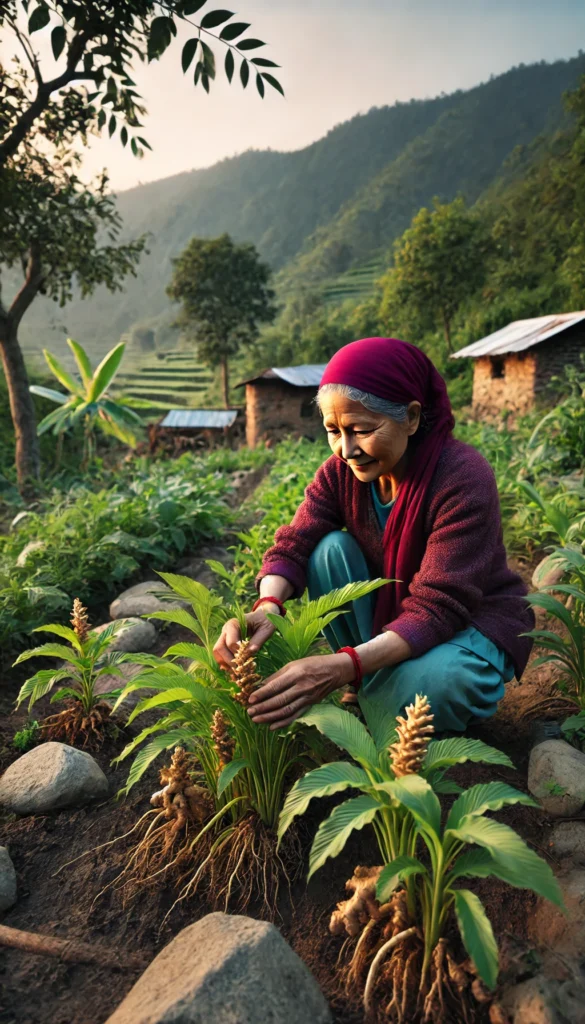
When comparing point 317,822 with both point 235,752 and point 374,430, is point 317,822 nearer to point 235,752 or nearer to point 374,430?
point 235,752

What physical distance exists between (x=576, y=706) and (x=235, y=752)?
4.25 feet

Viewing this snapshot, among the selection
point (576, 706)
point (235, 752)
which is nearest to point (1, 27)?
point (235, 752)

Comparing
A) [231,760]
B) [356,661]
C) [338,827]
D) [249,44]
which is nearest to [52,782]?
[231,760]

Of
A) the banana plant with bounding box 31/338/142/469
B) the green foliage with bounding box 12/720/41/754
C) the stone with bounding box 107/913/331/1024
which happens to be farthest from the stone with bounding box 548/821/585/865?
the banana plant with bounding box 31/338/142/469

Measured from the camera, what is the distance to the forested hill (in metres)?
68.9

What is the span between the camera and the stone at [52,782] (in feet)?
6.42

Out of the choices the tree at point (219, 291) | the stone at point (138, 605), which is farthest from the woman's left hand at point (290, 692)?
the tree at point (219, 291)

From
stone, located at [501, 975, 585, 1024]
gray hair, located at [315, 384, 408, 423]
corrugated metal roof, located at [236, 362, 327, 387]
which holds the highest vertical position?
corrugated metal roof, located at [236, 362, 327, 387]

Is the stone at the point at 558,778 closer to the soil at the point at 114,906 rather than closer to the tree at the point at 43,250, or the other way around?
the soil at the point at 114,906

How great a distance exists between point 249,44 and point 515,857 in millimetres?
2841

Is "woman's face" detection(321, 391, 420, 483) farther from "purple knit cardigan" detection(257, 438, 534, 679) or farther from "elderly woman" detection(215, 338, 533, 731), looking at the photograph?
"purple knit cardigan" detection(257, 438, 534, 679)

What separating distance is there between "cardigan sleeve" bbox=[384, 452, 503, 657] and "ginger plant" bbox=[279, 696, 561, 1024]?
413 mm

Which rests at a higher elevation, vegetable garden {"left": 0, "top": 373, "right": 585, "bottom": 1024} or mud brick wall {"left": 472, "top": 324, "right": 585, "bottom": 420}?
mud brick wall {"left": 472, "top": 324, "right": 585, "bottom": 420}

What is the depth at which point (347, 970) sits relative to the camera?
4.31ft
